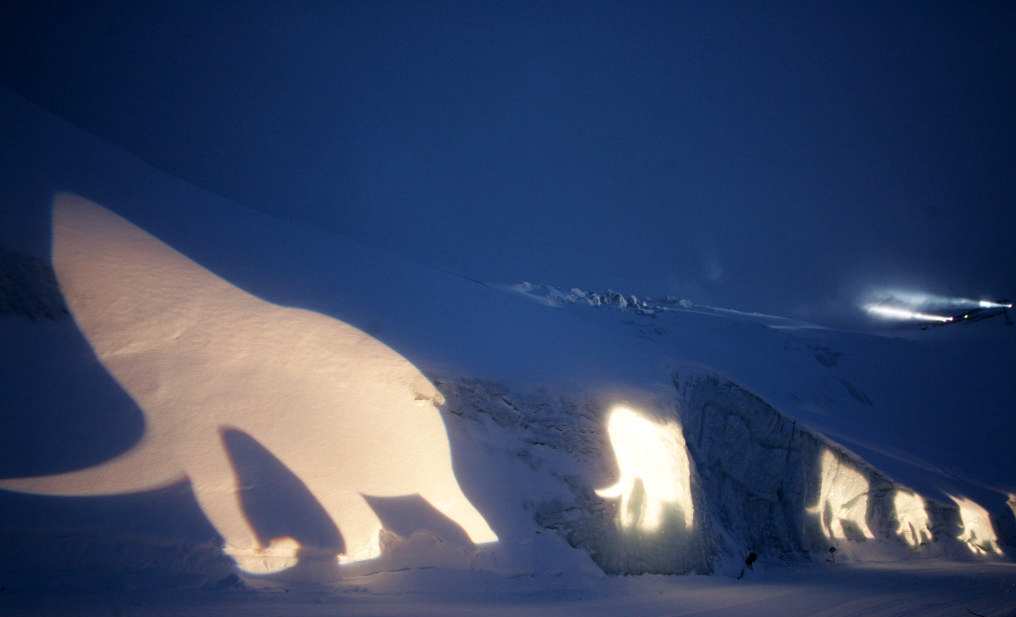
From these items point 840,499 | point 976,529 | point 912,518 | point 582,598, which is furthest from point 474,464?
point 976,529

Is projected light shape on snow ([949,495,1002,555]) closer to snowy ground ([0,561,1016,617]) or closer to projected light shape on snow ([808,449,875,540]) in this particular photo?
projected light shape on snow ([808,449,875,540])

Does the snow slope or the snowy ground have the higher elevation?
the snow slope

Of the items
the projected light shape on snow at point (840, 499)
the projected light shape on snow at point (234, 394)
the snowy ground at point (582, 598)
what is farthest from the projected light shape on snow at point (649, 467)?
the projected light shape on snow at point (840, 499)

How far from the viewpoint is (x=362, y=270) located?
14484 mm

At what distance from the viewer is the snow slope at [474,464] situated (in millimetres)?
6070

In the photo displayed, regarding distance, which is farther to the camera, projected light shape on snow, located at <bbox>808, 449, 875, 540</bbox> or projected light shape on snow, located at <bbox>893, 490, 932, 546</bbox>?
projected light shape on snow, located at <bbox>893, 490, 932, 546</bbox>

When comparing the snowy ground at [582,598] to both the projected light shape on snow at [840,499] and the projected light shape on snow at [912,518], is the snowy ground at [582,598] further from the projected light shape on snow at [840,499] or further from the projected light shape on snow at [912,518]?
the projected light shape on snow at [912,518]

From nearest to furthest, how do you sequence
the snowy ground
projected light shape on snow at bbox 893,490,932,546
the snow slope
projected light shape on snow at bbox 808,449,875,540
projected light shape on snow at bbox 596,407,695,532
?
the snowy ground
the snow slope
projected light shape on snow at bbox 596,407,695,532
projected light shape on snow at bbox 808,449,875,540
projected light shape on snow at bbox 893,490,932,546

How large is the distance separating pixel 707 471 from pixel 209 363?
14763mm

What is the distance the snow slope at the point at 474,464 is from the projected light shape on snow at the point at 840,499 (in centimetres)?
13

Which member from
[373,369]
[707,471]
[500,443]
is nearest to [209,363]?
[373,369]

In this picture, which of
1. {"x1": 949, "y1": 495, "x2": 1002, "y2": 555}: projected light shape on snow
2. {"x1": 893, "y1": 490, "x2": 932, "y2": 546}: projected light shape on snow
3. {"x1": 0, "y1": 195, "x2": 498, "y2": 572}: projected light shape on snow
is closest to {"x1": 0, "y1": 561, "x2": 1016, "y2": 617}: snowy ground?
{"x1": 0, "y1": 195, "x2": 498, "y2": 572}: projected light shape on snow

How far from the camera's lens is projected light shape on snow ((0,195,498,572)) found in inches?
267

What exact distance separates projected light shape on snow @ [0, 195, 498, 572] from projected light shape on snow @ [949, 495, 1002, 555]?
79.7 ft
